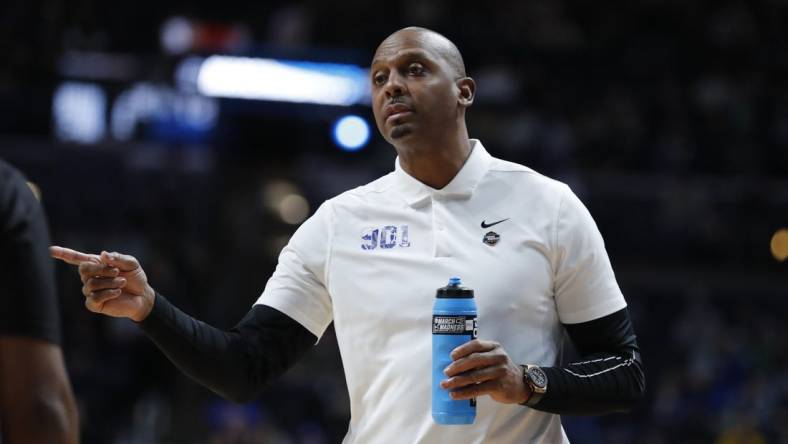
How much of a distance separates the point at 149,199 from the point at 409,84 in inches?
403

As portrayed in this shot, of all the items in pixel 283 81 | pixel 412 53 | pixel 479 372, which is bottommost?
pixel 283 81

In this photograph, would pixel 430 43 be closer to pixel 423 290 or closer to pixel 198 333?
pixel 423 290

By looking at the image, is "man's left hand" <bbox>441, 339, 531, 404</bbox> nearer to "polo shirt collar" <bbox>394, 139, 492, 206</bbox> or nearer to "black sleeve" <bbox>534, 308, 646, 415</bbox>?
"black sleeve" <bbox>534, 308, 646, 415</bbox>

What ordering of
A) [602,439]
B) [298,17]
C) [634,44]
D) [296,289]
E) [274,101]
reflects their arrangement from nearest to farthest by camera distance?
[296,289], [602,439], [274,101], [298,17], [634,44]

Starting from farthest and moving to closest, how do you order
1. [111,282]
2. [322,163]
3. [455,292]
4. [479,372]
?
[322,163]
[111,282]
[455,292]
[479,372]

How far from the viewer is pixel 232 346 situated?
152 inches

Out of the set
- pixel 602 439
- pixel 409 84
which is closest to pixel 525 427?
pixel 409 84

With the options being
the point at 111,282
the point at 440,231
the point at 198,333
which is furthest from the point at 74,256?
the point at 440,231

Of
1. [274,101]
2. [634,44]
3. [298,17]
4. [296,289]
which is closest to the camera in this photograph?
[296,289]

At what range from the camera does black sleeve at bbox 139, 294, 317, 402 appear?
12.3 feet

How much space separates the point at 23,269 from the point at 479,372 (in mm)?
1412

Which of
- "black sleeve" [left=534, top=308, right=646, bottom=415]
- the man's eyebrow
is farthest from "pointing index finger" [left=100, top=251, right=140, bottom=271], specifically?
"black sleeve" [left=534, top=308, right=646, bottom=415]

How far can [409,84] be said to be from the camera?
4.08m

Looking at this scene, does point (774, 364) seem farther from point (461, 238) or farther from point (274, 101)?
point (461, 238)
